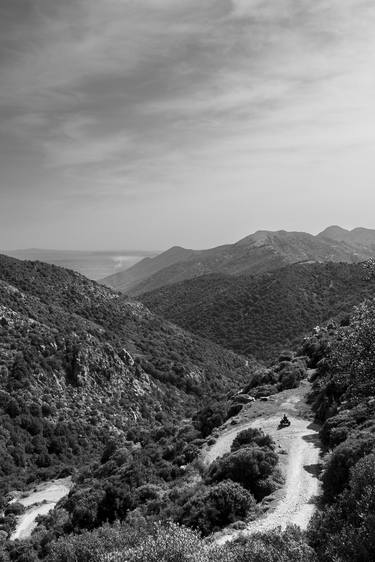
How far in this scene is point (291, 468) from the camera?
65.9 ft

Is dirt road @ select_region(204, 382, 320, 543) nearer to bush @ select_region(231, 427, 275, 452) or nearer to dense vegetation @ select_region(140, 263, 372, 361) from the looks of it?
bush @ select_region(231, 427, 275, 452)

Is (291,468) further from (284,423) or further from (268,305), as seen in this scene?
(268,305)

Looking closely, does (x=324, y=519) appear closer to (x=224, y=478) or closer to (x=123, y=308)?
(x=224, y=478)

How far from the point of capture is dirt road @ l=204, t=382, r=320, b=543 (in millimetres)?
15234

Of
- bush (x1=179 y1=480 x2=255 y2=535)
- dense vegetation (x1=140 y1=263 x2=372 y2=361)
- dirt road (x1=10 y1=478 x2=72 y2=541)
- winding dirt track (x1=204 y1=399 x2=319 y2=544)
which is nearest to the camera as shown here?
winding dirt track (x1=204 y1=399 x2=319 y2=544)

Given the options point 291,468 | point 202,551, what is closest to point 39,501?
point 291,468

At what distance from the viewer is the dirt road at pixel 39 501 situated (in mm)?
28422

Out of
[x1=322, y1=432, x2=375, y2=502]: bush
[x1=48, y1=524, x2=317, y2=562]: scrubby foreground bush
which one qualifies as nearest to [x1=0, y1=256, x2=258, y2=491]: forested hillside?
[x1=322, y1=432, x2=375, y2=502]: bush

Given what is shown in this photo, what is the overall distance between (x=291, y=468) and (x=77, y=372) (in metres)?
37.7

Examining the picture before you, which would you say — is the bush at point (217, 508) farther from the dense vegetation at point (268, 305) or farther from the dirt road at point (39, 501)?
the dense vegetation at point (268, 305)

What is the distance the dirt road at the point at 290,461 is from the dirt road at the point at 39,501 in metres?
13.1

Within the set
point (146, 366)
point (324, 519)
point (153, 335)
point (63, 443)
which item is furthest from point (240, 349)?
point (324, 519)

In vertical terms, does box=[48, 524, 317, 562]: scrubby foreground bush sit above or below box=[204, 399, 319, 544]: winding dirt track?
above

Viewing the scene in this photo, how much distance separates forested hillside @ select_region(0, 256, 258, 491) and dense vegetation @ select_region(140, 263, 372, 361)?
44.2 feet
